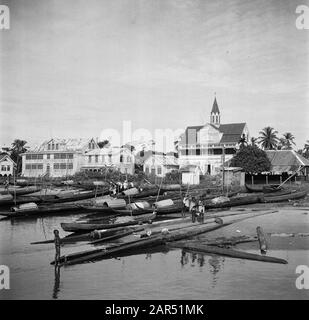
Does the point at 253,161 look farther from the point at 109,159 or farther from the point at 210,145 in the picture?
the point at 109,159

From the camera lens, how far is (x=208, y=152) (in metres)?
60.6

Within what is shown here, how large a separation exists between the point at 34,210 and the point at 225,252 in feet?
52.8

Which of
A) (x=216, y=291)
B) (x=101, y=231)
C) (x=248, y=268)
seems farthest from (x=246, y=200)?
(x=216, y=291)

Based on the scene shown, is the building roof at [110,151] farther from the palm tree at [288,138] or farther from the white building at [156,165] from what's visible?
the palm tree at [288,138]

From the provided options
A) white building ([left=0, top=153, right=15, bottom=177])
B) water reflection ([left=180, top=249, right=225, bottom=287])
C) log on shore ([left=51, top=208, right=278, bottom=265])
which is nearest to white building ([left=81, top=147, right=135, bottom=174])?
white building ([left=0, top=153, right=15, bottom=177])

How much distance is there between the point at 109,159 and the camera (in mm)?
64250

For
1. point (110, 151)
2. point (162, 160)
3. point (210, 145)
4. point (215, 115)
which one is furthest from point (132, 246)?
point (215, 115)

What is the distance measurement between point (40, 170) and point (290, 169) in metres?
39.1

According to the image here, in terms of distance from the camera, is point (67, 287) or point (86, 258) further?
point (86, 258)

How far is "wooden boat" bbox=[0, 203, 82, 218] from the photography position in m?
26.9

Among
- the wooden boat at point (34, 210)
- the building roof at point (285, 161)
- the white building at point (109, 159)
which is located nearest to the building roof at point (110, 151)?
the white building at point (109, 159)

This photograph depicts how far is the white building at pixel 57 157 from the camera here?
65875 millimetres
